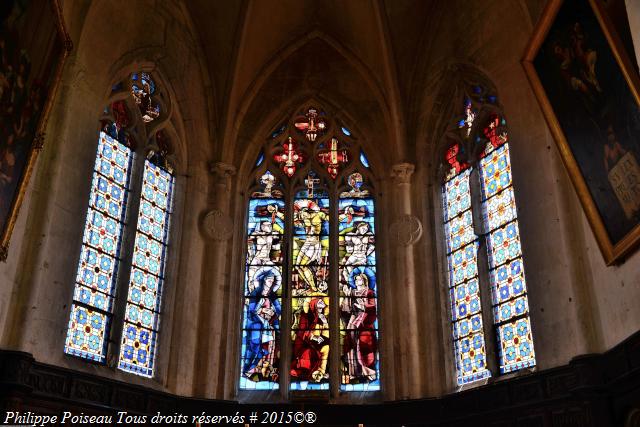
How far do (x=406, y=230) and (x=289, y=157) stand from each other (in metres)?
2.78

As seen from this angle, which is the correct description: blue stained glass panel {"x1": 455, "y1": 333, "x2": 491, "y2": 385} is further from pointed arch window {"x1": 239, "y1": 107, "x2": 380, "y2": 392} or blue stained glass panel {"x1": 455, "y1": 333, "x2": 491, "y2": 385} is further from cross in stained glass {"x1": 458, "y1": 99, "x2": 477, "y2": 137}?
Answer: cross in stained glass {"x1": 458, "y1": 99, "x2": 477, "y2": 137}

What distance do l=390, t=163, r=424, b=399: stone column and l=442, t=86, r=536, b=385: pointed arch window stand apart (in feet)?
1.89

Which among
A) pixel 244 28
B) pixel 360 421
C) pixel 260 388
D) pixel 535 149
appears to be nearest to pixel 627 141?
pixel 535 149

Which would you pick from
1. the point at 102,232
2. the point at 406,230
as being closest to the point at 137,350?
the point at 102,232

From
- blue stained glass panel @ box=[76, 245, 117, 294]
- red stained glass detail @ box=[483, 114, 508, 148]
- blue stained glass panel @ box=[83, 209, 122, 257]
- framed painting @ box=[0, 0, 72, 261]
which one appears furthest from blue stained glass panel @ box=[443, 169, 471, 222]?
framed painting @ box=[0, 0, 72, 261]

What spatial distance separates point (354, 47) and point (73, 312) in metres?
6.98

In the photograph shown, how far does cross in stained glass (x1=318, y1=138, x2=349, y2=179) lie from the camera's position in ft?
45.1

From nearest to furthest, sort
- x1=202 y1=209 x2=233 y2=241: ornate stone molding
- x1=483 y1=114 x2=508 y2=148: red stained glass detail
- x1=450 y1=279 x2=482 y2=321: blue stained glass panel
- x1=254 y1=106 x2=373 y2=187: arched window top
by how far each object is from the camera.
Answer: x1=450 y1=279 x2=482 y2=321: blue stained glass panel < x1=483 y1=114 x2=508 y2=148: red stained glass detail < x1=202 y1=209 x2=233 y2=241: ornate stone molding < x1=254 y1=106 x2=373 y2=187: arched window top

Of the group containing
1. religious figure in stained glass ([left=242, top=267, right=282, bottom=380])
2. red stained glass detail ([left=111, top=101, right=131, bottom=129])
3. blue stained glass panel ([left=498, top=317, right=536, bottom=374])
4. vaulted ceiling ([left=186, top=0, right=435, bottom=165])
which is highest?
vaulted ceiling ([left=186, top=0, right=435, bottom=165])

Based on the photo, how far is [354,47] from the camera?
1401 centimetres

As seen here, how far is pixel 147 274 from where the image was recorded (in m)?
11.5

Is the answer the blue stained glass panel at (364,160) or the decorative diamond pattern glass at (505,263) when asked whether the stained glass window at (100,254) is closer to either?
the blue stained glass panel at (364,160)

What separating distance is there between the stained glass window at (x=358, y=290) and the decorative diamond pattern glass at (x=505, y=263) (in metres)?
2.16

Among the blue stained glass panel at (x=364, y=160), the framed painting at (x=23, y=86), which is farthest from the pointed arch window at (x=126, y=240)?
the blue stained glass panel at (x=364, y=160)
